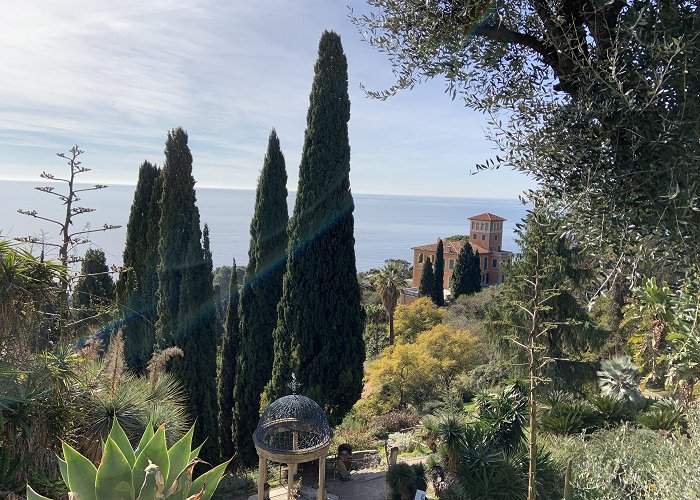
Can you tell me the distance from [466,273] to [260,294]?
75.6ft

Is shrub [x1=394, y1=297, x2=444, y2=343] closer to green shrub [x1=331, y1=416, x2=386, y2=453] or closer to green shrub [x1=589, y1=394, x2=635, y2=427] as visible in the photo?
green shrub [x1=331, y1=416, x2=386, y2=453]

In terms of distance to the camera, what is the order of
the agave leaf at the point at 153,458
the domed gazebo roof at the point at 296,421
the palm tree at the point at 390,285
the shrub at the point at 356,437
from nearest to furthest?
1. the agave leaf at the point at 153,458
2. the domed gazebo roof at the point at 296,421
3. the shrub at the point at 356,437
4. the palm tree at the point at 390,285

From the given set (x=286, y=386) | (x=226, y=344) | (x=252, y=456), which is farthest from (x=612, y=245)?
(x=226, y=344)

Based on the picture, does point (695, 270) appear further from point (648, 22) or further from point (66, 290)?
point (66, 290)

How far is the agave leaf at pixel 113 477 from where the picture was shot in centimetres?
227

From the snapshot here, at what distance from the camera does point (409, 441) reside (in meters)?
12.8

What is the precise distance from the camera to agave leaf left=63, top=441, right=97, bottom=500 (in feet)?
7.70

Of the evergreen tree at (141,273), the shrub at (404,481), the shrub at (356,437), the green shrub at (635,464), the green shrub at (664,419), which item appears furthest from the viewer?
the evergreen tree at (141,273)

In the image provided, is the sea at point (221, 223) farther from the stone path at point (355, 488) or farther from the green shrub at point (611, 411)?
the stone path at point (355, 488)

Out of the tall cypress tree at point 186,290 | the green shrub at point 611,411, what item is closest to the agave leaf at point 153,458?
the green shrub at point 611,411

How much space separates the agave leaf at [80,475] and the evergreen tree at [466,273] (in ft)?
108

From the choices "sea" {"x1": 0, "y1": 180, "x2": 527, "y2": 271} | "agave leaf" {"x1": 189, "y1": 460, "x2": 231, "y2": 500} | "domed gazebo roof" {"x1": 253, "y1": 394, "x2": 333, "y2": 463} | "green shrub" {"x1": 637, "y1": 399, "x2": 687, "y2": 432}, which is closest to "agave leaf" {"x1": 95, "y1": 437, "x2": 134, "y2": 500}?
"agave leaf" {"x1": 189, "y1": 460, "x2": 231, "y2": 500}

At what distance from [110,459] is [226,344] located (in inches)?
543

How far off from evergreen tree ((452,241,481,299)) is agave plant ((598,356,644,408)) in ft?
69.4
